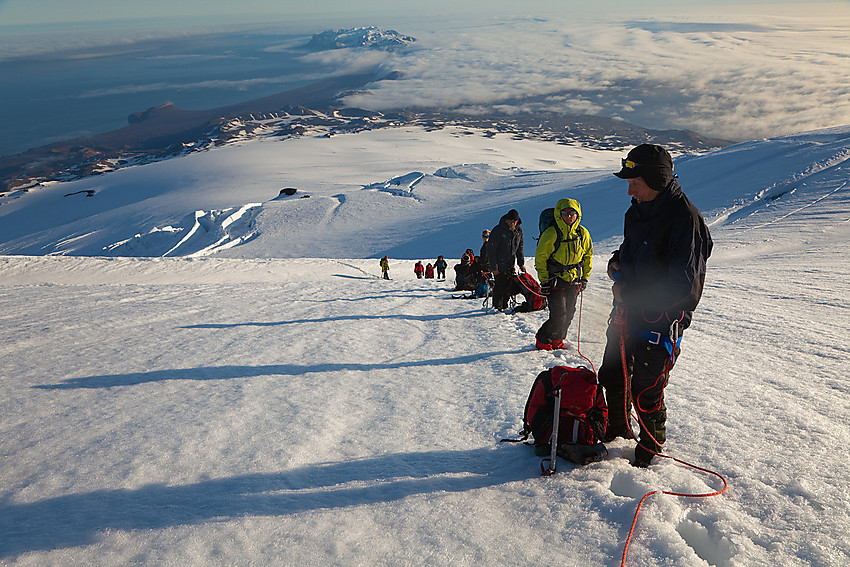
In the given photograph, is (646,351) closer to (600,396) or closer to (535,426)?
(600,396)

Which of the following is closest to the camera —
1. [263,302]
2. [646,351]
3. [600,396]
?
[646,351]

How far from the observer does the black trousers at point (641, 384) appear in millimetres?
3131

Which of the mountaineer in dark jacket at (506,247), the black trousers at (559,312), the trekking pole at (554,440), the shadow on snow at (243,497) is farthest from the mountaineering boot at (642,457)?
the mountaineer in dark jacket at (506,247)

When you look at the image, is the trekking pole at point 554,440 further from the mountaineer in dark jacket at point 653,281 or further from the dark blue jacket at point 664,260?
the dark blue jacket at point 664,260

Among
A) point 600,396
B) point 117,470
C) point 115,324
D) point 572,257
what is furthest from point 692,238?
point 115,324

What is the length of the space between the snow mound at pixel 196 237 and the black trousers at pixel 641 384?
41.6 meters

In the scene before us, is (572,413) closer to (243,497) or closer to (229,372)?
(243,497)

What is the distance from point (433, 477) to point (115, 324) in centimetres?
778

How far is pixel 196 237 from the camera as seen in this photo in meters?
45.9

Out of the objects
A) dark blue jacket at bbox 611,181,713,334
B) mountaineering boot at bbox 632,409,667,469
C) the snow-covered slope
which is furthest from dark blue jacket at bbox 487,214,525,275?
mountaineering boot at bbox 632,409,667,469

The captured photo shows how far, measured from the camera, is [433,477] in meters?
3.40

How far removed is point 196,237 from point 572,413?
4895cm

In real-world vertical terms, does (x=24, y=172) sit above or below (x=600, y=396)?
below

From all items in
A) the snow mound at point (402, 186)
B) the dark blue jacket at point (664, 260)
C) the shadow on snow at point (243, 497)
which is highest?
the dark blue jacket at point (664, 260)
